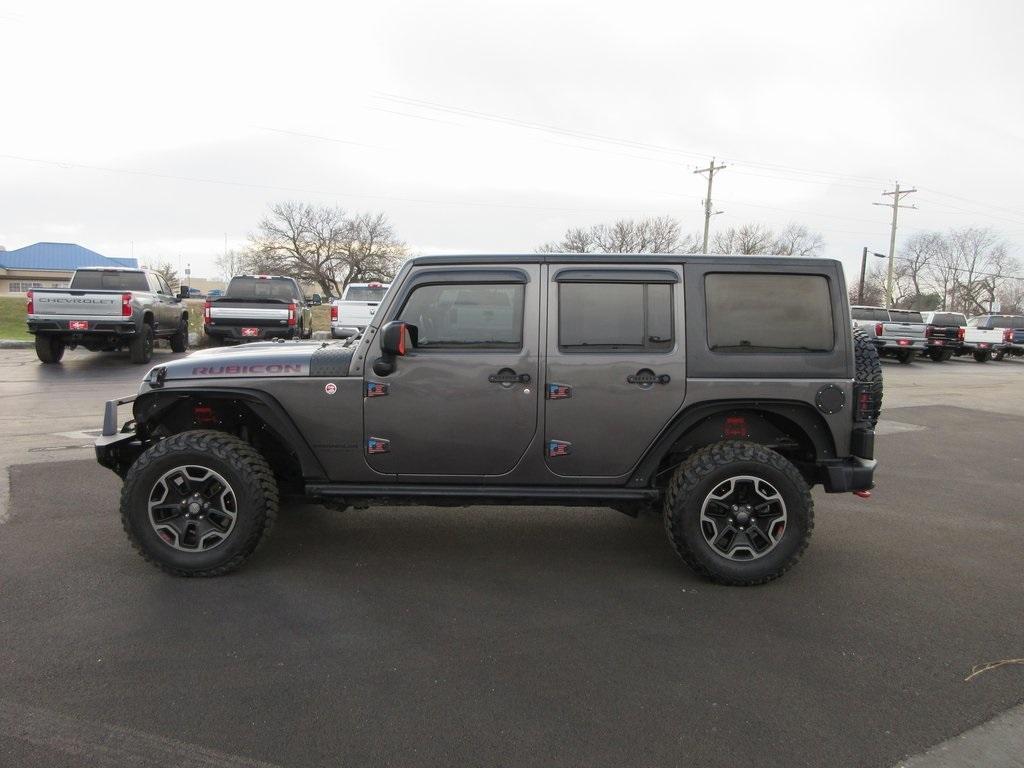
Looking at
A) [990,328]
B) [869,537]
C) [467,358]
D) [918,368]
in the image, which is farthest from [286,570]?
[990,328]

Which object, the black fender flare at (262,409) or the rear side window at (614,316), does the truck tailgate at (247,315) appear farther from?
the rear side window at (614,316)

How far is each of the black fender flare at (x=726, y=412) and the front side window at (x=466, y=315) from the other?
1042mm

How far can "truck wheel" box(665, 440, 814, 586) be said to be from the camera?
4.04 metres

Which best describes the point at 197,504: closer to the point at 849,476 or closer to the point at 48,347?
the point at 849,476

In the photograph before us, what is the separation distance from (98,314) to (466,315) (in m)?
12.6

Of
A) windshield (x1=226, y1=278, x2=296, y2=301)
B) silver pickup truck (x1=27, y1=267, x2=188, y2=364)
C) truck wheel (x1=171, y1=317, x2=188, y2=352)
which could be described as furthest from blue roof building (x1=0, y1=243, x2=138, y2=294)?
silver pickup truck (x1=27, y1=267, x2=188, y2=364)

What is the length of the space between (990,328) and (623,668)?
29252 millimetres

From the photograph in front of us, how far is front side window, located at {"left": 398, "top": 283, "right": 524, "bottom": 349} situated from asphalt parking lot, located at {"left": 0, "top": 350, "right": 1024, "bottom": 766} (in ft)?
4.49

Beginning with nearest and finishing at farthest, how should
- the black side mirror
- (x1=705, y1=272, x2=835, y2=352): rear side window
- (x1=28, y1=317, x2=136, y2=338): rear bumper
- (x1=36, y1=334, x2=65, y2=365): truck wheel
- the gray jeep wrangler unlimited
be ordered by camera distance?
the black side mirror
the gray jeep wrangler unlimited
(x1=705, y1=272, x2=835, y2=352): rear side window
(x1=28, y1=317, x2=136, y2=338): rear bumper
(x1=36, y1=334, x2=65, y2=365): truck wheel

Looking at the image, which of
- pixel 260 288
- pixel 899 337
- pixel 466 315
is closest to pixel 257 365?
pixel 466 315

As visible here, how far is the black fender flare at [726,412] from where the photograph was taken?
13.7 ft

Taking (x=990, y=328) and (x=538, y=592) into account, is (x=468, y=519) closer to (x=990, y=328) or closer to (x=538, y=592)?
(x=538, y=592)

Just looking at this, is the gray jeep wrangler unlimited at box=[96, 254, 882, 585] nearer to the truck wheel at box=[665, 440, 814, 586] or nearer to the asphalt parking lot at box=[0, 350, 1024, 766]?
the truck wheel at box=[665, 440, 814, 586]

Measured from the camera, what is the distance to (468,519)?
5.29 m
